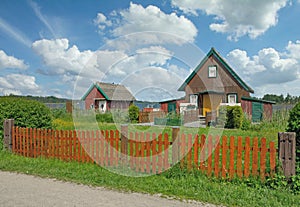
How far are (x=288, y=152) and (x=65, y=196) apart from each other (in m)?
4.30

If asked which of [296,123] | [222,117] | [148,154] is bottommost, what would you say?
[148,154]

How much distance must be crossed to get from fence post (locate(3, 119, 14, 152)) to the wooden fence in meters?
0.14

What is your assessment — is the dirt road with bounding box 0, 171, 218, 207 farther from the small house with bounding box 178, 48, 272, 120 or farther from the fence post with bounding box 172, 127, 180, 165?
the small house with bounding box 178, 48, 272, 120

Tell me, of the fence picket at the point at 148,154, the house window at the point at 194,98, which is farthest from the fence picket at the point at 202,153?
the house window at the point at 194,98

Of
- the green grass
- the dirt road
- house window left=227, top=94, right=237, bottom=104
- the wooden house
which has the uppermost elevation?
the wooden house

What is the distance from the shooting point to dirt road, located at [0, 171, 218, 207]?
426 cm

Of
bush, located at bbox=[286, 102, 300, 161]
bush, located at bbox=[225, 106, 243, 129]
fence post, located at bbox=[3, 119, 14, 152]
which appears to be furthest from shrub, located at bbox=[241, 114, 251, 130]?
fence post, located at bbox=[3, 119, 14, 152]

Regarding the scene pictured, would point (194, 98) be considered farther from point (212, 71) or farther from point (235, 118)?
point (235, 118)

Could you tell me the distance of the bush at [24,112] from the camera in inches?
341

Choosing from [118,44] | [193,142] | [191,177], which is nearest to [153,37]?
[118,44]

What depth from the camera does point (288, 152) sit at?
4914 mm

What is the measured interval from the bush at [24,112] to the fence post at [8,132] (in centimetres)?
65

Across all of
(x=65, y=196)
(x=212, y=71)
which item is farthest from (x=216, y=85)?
(x=65, y=196)

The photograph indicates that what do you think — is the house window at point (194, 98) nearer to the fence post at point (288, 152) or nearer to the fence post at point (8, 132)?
the fence post at point (8, 132)
